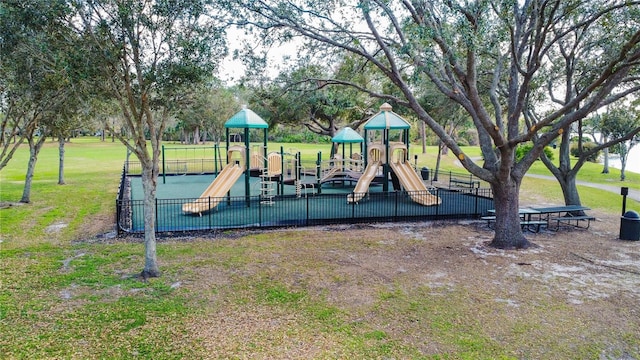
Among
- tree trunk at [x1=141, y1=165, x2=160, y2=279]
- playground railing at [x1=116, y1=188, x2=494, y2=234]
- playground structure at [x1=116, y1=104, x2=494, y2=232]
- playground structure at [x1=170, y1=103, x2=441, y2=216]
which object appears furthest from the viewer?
playground structure at [x1=170, y1=103, x2=441, y2=216]

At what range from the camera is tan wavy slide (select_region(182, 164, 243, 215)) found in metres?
15.0

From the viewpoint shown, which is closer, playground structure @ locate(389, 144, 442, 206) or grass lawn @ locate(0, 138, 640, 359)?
grass lawn @ locate(0, 138, 640, 359)

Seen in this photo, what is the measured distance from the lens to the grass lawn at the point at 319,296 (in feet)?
19.3

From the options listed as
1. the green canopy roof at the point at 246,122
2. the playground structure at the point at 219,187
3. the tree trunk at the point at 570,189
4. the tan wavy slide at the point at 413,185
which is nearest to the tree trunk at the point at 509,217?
the tan wavy slide at the point at 413,185

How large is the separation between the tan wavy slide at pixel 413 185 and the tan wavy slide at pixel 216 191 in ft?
22.1

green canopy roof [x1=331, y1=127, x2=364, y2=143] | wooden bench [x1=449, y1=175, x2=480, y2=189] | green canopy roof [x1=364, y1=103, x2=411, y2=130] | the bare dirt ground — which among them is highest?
green canopy roof [x1=364, y1=103, x2=411, y2=130]

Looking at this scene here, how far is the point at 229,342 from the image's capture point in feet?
19.4

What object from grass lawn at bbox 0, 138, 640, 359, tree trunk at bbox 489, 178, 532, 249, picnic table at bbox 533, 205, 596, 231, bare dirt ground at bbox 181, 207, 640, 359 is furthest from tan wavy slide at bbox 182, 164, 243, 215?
picnic table at bbox 533, 205, 596, 231

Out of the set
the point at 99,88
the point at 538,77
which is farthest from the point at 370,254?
the point at 538,77

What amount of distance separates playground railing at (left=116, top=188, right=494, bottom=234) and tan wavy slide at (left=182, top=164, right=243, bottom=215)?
0.49 ft

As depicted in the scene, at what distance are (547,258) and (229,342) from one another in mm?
7898

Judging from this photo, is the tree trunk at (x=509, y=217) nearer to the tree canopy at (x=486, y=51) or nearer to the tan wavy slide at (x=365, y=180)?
the tree canopy at (x=486, y=51)

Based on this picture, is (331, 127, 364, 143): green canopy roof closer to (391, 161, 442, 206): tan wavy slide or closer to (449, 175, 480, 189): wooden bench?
(449, 175, 480, 189): wooden bench

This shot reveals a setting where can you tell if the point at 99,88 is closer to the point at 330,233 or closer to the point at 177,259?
the point at 177,259
